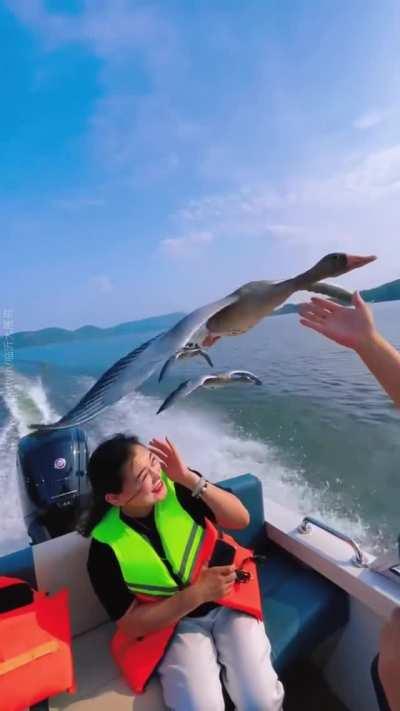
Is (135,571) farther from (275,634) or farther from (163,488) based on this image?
(275,634)

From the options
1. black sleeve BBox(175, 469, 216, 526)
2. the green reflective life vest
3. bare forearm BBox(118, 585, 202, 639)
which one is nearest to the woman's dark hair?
the green reflective life vest

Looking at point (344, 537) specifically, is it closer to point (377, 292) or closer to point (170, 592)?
point (170, 592)

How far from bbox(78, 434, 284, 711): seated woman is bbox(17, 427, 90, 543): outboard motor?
0.97 metres

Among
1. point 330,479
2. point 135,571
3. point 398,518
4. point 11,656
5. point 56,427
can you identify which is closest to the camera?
point 56,427

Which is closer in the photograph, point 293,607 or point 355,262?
point 355,262

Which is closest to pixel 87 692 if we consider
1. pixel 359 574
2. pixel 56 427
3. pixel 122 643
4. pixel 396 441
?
pixel 122 643

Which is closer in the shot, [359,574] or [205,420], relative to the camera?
[359,574]

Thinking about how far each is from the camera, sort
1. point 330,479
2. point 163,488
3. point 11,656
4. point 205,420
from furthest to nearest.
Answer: point 205,420
point 330,479
point 163,488
point 11,656

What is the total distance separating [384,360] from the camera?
96cm

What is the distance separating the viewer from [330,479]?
4547 millimetres

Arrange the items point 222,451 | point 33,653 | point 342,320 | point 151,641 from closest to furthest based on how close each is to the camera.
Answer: point 342,320 < point 33,653 < point 151,641 < point 222,451

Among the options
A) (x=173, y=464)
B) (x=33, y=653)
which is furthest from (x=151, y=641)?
(x=173, y=464)

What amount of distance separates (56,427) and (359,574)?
1634 mm

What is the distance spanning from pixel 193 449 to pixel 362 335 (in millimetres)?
5171
